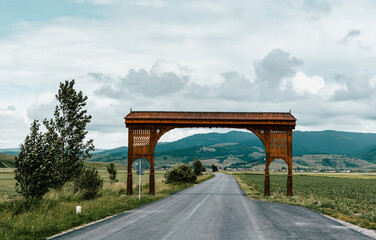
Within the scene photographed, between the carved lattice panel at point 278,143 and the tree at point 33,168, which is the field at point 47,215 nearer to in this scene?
the tree at point 33,168

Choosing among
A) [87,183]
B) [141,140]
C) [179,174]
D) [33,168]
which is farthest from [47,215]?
[179,174]

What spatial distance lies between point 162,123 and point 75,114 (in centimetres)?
712

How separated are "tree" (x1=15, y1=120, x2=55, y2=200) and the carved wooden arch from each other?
11561 mm

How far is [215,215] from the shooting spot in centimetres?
1747

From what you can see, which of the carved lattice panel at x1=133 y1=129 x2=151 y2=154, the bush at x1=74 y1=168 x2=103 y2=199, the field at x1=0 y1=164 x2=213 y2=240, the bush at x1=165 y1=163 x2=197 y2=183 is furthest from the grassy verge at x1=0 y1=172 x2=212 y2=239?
the bush at x1=165 y1=163 x2=197 y2=183

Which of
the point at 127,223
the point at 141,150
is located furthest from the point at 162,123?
the point at 127,223

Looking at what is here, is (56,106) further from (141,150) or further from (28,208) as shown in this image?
(28,208)

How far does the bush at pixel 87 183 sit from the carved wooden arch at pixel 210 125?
460 cm

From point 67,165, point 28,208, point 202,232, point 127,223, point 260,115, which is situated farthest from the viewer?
point 260,115

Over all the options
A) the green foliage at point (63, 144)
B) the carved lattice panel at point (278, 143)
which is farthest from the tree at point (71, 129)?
the carved lattice panel at point (278, 143)

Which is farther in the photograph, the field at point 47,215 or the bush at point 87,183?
the bush at point 87,183

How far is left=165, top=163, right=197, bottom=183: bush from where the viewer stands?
49688 millimetres

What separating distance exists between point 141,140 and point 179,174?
72.6ft

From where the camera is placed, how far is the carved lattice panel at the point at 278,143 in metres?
28.7
